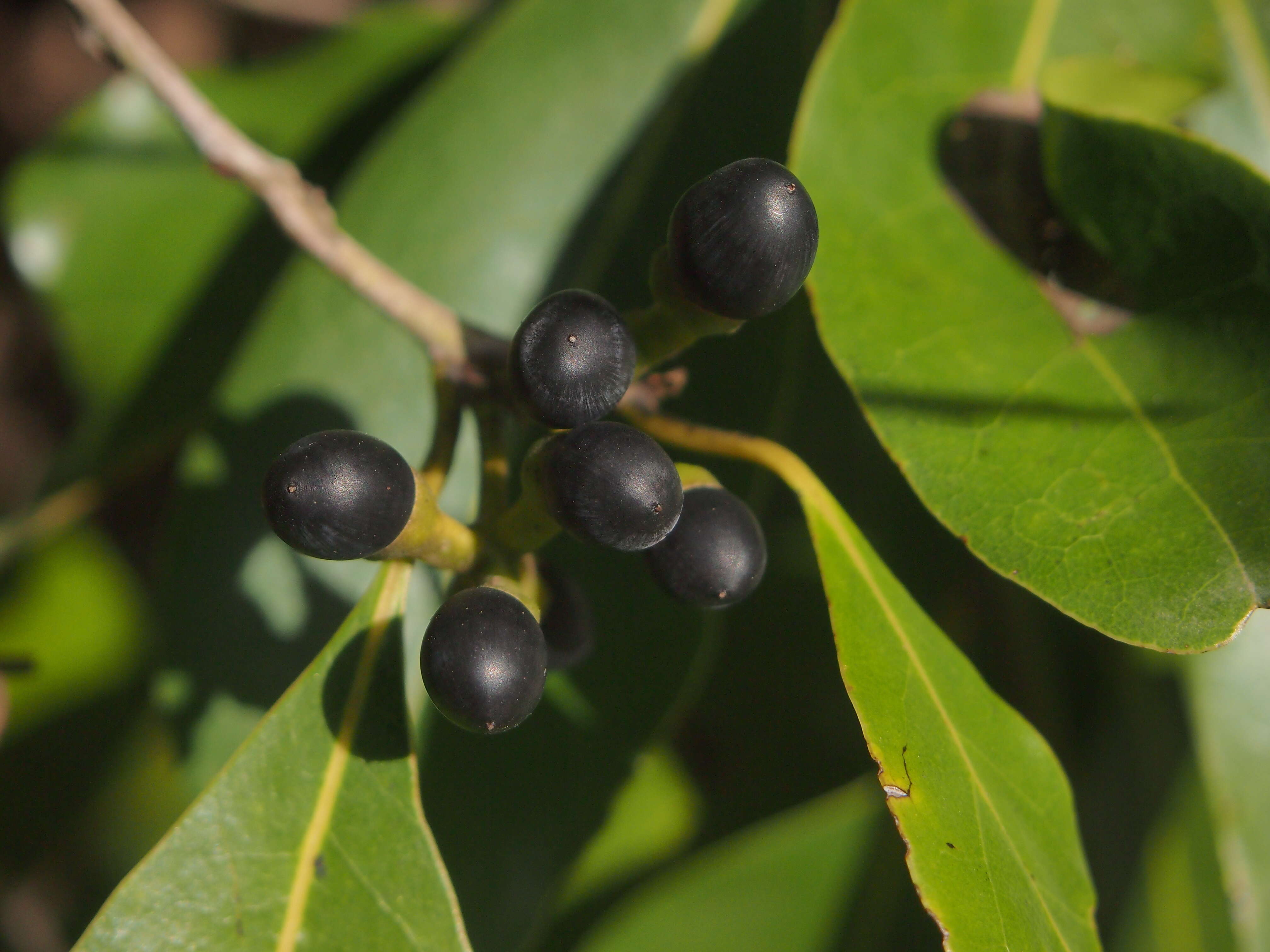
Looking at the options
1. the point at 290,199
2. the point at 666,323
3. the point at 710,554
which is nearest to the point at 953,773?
the point at 710,554

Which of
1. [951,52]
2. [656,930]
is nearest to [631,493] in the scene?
[951,52]

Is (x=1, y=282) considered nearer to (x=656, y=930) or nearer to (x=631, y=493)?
(x=656, y=930)

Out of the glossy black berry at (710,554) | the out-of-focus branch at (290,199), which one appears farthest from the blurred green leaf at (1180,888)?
the out-of-focus branch at (290,199)

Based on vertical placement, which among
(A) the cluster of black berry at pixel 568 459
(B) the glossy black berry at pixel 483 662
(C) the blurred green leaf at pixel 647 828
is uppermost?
(A) the cluster of black berry at pixel 568 459

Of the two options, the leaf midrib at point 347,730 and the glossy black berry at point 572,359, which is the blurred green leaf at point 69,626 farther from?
the glossy black berry at point 572,359

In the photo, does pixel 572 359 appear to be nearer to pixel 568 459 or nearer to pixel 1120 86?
pixel 568 459

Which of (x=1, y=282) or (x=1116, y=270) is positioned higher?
(x=1, y=282)
